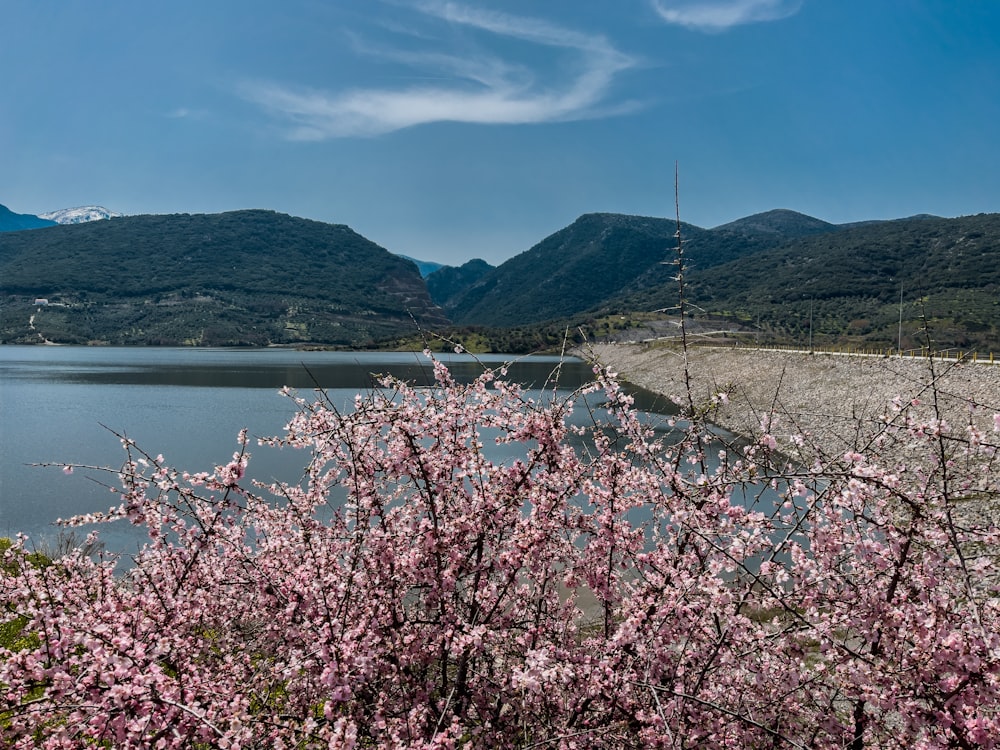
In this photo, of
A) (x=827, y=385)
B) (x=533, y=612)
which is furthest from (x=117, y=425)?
(x=827, y=385)

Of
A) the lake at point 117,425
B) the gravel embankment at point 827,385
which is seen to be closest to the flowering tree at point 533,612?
the lake at point 117,425

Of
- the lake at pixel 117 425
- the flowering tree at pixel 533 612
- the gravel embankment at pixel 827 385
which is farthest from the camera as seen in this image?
the gravel embankment at pixel 827 385

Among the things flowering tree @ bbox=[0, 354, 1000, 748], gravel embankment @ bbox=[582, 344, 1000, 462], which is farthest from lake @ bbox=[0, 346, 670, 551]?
gravel embankment @ bbox=[582, 344, 1000, 462]

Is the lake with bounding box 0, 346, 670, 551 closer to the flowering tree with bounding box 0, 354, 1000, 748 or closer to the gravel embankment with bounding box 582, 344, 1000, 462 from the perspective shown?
the flowering tree with bounding box 0, 354, 1000, 748

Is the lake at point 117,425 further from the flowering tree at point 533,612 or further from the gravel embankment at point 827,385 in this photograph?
the gravel embankment at point 827,385

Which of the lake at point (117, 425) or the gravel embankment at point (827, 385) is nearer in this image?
the lake at point (117, 425)

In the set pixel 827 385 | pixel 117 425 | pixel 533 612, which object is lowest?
pixel 117 425

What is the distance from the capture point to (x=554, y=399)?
520 cm

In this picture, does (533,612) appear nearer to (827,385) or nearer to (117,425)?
(117,425)

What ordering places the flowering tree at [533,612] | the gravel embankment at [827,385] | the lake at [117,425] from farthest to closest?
the gravel embankment at [827,385] < the lake at [117,425] < the flowering tree at [533,612]

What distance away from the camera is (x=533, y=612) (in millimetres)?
5320

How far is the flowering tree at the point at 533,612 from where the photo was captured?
11.7 feet

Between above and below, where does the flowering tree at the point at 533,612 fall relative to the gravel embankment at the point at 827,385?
above

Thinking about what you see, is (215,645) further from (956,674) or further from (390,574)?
(956,674)
